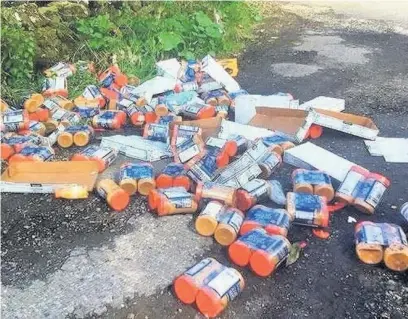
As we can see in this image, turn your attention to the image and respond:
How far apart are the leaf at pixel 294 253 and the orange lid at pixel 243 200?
0.44 meters

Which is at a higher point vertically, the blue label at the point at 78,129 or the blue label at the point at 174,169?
the blue label at the point at 174,169

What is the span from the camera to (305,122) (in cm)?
423

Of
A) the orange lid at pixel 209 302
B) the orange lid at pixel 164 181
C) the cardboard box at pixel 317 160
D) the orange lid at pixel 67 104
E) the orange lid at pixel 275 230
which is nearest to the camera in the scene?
the orange lid at pixel 209 302

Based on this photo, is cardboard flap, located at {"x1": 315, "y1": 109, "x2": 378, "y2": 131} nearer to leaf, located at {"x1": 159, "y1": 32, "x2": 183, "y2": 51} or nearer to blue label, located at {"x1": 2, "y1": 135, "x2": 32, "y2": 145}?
leaf, located at {"x1": 159, "y1": 32, "x2": 183, "y2": 51}

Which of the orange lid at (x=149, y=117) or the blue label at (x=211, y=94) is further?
the blue label at (x=211, y=94)

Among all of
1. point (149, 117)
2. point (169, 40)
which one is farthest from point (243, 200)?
point (169, 40)

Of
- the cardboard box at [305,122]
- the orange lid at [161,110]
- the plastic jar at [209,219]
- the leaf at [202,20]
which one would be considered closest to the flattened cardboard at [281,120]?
the cardboard box at [305,122]

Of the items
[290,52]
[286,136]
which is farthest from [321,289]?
[290,52]

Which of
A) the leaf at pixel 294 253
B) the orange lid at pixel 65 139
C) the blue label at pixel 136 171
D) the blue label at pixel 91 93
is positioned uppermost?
the blue label at pixel 136 171

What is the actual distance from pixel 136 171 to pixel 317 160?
4.58 ft

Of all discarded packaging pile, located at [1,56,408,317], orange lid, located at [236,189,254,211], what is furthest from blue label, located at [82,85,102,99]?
orange lid, located at [236,189,254,211]

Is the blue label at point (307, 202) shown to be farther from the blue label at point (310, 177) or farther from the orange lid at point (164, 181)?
the orange lid at point (164, 181)

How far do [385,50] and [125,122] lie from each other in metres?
3.97

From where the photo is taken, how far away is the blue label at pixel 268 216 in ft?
9.84
